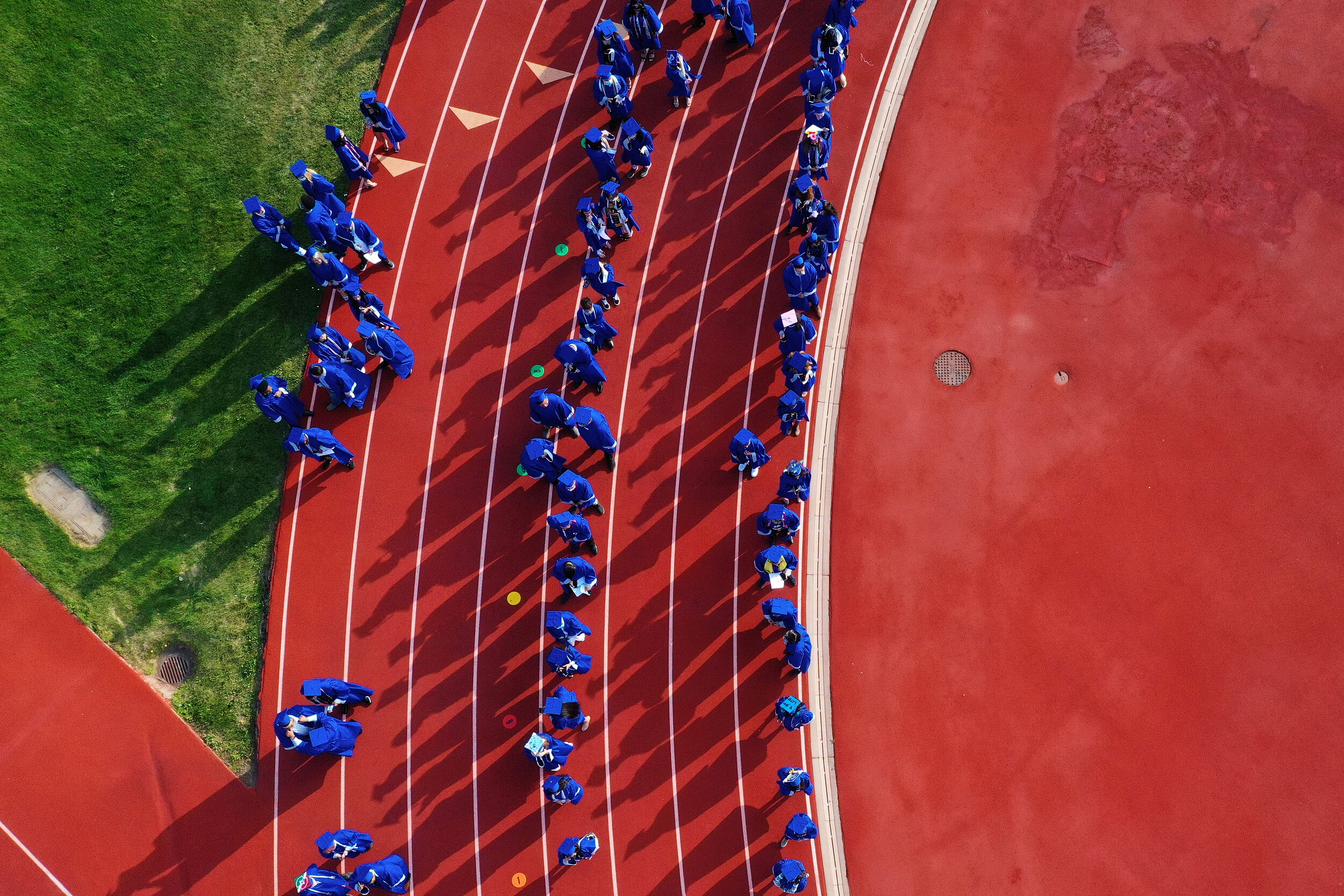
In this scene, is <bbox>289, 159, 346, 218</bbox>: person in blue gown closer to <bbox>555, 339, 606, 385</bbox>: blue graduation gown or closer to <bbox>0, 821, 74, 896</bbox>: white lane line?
<bbox>555, 339, 606, 385</bbox>: blue graduation gown

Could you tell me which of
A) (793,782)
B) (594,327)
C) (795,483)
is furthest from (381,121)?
(793,782)

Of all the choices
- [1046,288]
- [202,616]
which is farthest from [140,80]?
[1046,288]

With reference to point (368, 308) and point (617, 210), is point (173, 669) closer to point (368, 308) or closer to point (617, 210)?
point (368, 308)

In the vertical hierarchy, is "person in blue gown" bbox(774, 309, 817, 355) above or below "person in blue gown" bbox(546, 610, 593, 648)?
above

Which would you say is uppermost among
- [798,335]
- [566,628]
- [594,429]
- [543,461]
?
[798,335]

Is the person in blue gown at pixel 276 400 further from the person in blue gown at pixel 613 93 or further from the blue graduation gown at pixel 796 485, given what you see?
the blue graduation gown at pixel 796 485

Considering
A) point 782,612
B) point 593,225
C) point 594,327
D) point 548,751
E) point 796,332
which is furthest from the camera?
point 593,225

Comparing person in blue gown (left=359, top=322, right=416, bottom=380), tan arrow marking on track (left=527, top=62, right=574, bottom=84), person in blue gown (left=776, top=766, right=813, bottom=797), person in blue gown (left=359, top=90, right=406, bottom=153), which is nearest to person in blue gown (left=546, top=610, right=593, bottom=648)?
Result: person in blue gown (left=776, top=766, right=813, bottom=797)
